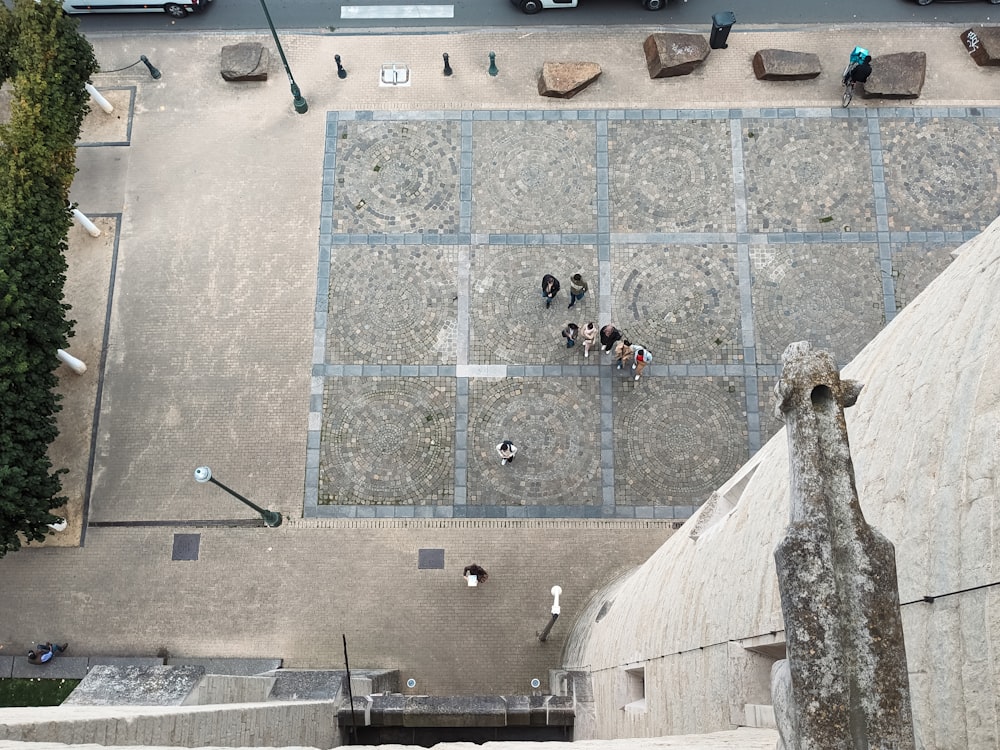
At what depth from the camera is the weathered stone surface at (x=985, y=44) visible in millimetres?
20594

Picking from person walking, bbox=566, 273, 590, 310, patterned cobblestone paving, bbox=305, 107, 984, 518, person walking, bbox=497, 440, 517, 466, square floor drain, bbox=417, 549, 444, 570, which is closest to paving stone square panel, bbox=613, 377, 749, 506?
patterned cobblestone paving, bbox=305, 107, 984, 518

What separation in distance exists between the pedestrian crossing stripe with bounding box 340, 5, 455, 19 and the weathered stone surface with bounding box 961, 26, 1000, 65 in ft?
45.7

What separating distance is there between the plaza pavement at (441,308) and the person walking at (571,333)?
33 centimetres

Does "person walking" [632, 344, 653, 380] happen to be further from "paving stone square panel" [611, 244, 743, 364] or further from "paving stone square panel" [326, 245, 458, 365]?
"paving stone square panel" [326, 245, 458, 365]

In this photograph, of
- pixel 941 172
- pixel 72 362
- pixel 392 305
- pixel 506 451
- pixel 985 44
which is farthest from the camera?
pixel 985 44

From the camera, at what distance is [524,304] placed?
64.0 ft

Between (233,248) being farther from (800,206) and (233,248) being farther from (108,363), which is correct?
(800,206)

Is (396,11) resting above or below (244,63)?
above

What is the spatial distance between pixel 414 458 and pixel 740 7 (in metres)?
15.5

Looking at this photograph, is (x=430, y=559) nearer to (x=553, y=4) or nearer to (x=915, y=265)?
(x=915, y=265)

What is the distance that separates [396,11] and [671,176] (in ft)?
30.2

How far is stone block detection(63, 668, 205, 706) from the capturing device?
39.3 ft

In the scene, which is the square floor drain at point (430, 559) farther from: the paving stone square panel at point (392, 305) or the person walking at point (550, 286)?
the person walking at point (550, 286)

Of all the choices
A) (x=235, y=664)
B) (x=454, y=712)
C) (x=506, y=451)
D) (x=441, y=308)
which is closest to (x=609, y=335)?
(x=506, y=451)
